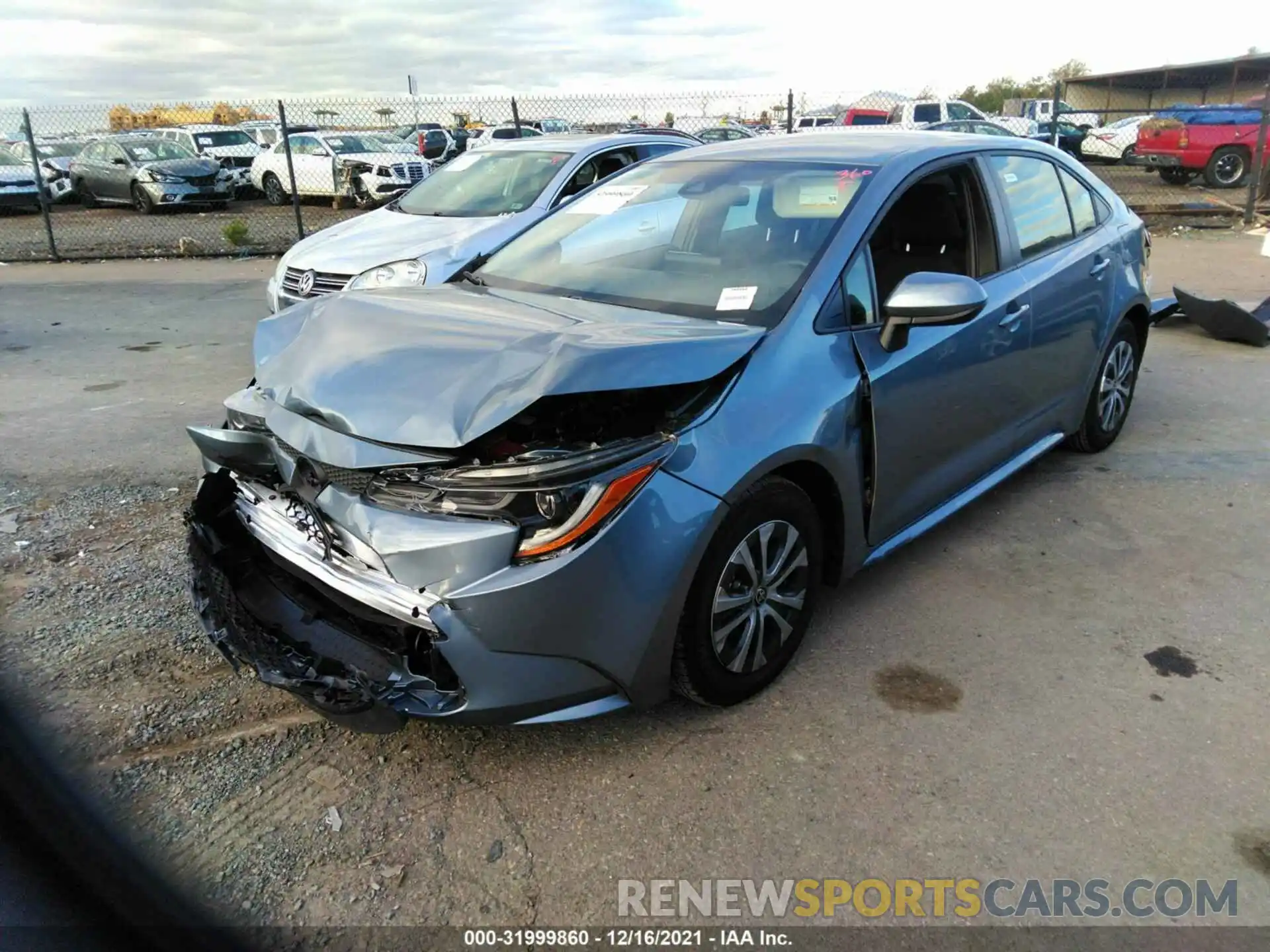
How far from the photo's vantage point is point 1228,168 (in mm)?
17938

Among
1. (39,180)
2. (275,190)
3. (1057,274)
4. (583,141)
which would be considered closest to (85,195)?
(275,190)

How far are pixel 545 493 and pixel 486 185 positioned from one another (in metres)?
6.33

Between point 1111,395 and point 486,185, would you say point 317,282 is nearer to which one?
point 486,185

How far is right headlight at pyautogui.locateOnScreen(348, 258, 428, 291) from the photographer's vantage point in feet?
21.5

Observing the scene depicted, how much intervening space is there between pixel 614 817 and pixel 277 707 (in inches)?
46.9

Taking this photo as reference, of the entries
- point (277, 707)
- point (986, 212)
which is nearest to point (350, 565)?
point (277, 707)

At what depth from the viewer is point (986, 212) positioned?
3820 mm

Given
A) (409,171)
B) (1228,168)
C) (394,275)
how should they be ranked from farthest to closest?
(409,171), (1228,168), (394,275)

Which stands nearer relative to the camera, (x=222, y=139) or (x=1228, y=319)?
(x=1228, y=319)

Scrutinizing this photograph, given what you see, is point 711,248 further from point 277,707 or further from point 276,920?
point 276,920

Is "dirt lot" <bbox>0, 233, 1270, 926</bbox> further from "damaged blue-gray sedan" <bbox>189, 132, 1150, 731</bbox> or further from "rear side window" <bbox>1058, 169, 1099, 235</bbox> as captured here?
"rear side window" <bbox>1058, 169, 1099, 235</bbox>

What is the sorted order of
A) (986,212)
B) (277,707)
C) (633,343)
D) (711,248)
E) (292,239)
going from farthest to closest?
(292,239), (986,212), (711,248), (277,707), (633,343)

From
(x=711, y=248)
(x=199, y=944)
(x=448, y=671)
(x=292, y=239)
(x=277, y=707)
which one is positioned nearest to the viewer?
(x=199, y=944)

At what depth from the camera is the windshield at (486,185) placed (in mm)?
7703
